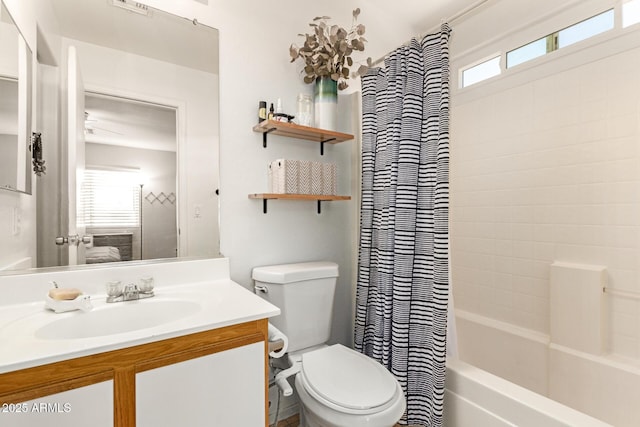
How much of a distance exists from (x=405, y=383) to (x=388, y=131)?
1228mm

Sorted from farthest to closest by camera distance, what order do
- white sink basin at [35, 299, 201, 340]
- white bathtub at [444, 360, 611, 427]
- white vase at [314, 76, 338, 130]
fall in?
white vase at [314, 76, 338, 130]
white bathtub at [444, 360, 611, 427]
white sink basin at [35, 299, 201, 340]

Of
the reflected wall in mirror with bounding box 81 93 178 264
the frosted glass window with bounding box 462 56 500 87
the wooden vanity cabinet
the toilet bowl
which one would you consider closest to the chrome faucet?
the reflected wall in mirror with bounding box 81 93 178 264

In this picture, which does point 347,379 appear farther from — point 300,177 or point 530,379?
point 530,379

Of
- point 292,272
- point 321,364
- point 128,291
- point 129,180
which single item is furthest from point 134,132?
point 321,364

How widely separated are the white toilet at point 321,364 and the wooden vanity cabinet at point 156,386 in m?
0.26

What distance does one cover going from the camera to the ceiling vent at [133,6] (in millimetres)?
1303

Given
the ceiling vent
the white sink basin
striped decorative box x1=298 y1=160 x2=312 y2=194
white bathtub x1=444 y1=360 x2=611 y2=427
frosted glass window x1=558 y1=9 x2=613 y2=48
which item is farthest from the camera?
frosted glass window x1=558 y1=9 x2=613 y2=48

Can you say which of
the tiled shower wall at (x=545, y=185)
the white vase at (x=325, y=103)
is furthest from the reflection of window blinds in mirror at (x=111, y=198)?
the tiled shower wall at (x=545, y=185)

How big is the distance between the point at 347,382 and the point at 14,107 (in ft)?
5.05

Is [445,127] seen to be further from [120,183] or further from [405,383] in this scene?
[120,183]

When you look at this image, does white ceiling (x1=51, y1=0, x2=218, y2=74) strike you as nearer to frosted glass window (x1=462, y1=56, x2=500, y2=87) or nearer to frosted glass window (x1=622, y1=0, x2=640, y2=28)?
frosted glass window (x1=462, y1=56, x2=500, y2=87)

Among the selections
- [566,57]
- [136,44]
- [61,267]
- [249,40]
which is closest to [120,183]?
[61,267]

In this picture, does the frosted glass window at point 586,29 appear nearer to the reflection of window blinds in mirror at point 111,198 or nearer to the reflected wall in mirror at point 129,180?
the reflected wall in mirror at point 129,180

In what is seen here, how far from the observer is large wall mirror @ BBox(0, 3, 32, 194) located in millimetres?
1031
